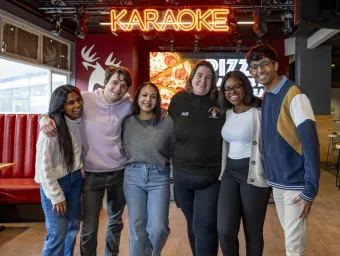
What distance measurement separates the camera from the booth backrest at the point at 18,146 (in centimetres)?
468

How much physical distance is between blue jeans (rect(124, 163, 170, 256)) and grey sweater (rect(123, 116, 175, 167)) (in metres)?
0.06

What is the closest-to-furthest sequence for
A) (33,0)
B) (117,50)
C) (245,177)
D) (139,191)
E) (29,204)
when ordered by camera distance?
(245,177) → (139,191) → (29,204) → (33,0) → (117,50)

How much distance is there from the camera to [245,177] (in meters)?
2.28

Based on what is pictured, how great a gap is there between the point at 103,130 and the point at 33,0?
6.39 m

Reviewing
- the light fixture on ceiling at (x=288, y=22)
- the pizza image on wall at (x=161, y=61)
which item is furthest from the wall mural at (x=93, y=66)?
the light fixture on ceiling at (x=288, y=22)

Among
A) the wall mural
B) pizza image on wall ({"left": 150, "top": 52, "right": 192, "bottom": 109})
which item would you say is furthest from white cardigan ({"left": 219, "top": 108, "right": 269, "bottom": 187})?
pizza image on wall ({"left": 150, "top": 52, "right": 192, "bottom": 109})

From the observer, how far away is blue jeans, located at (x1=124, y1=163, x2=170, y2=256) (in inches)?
97.7

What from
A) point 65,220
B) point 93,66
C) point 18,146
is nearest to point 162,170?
point 65,220

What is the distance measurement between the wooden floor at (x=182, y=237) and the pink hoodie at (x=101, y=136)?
4.06 ft

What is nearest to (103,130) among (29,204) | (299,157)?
(299,157)

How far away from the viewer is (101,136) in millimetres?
2553

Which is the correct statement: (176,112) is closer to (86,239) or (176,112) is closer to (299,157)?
(299,157)

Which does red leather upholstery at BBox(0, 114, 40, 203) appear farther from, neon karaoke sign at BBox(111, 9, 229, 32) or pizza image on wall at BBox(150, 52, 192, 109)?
pizza image on wall at BBox(150, 52, 192, 109)

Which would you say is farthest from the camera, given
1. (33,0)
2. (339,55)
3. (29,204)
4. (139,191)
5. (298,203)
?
(339,55)
